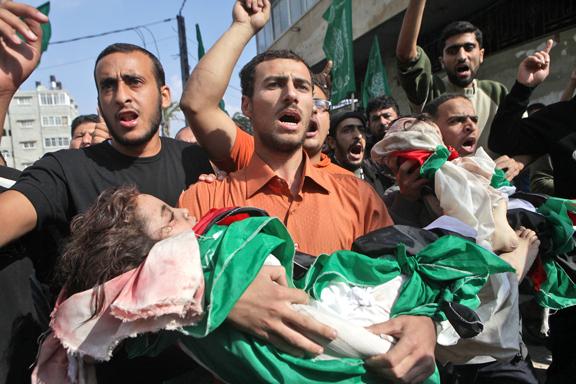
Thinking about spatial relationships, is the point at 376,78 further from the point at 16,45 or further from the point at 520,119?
the point at 16,45

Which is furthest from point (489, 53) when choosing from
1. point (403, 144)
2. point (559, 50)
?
point (403, 144)

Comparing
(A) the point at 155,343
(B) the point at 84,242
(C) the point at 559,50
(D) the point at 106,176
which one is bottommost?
(A) the point at 155,343

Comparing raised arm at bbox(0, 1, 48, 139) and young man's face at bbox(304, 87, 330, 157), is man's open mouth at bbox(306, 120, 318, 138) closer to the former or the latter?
young man's face at bbox(304, 87, 330, 157)

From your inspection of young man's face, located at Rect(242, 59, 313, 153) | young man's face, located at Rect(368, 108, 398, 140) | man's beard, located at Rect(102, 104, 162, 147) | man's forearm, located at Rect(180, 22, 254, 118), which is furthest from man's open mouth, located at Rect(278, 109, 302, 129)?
young man's face, located at Rect(368, 108, 398, 140)

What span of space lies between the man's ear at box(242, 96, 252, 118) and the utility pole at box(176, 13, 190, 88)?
46.2ft

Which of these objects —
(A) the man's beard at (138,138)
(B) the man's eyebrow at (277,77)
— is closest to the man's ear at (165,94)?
(A) the man's beard at (138,138)

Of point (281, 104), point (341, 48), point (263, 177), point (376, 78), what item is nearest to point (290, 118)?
point (281, 104)

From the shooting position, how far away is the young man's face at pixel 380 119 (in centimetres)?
472

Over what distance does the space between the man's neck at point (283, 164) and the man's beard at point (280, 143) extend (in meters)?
0.02

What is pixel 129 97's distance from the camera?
95.4 inches

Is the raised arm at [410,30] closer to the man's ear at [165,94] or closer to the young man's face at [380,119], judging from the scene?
the young man's face at [380,119]

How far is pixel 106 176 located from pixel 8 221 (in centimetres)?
51

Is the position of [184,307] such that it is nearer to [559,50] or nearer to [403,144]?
[403,144]

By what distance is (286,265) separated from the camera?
1.69 m
